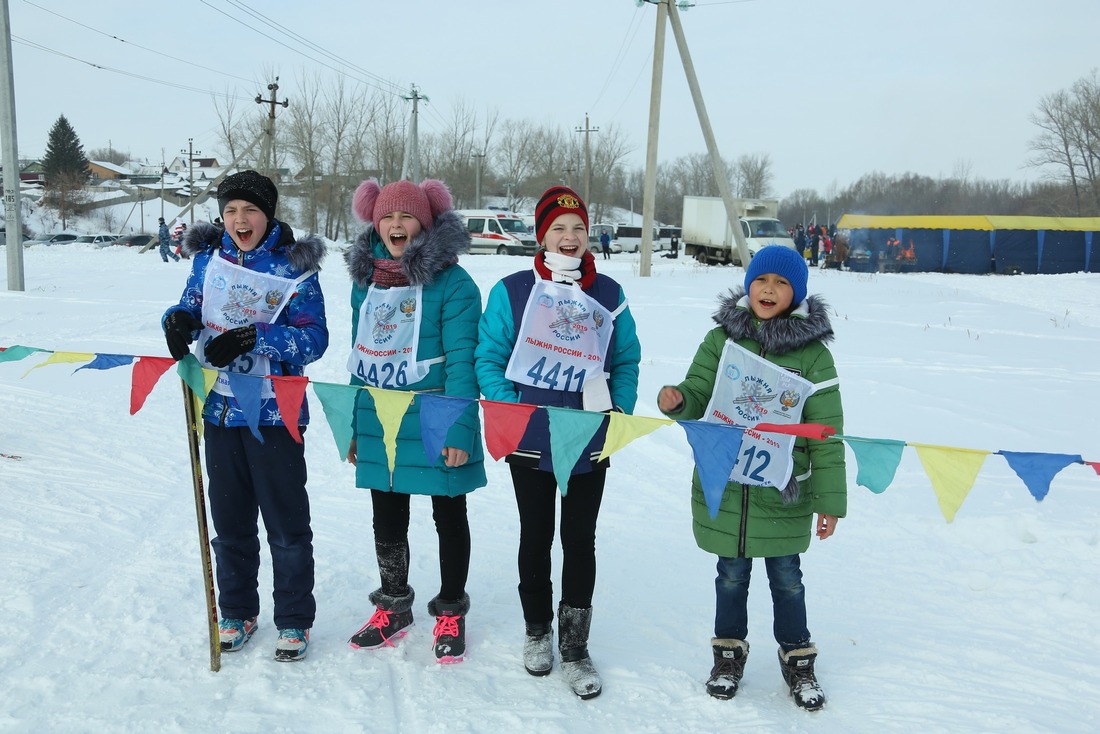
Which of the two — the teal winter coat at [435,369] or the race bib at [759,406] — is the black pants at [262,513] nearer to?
the teal winter coat at [435,369]

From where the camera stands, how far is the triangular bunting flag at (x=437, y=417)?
3.36m

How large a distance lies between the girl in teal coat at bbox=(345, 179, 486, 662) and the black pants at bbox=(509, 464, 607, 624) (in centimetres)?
31

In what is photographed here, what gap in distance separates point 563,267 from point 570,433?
0.68m

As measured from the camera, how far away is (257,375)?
3.44 m

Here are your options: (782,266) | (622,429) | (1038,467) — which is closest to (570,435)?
(622,429)

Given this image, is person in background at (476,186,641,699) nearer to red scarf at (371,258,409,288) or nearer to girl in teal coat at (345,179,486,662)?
girl in teal coat at (345,179,486,662)

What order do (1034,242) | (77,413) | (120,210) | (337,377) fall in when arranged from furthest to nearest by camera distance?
(120,210) < (1034,242) < (337,377) < (77,413)

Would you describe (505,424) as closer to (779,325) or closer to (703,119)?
(779,325)

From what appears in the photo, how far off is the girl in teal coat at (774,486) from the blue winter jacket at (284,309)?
1469 millimetres

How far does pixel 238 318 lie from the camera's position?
352cm

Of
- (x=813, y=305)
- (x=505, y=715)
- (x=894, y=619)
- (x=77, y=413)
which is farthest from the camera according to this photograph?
(x=77, y=413)

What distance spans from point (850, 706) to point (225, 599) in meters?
2.58

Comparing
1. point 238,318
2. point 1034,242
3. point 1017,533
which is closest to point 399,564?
point 238,318

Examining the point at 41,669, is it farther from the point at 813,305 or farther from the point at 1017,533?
the point at 1017,533
